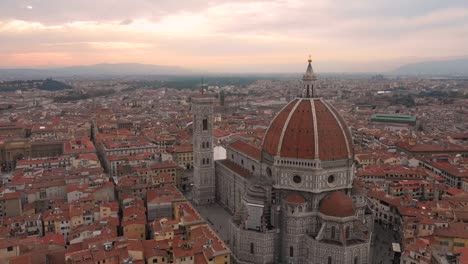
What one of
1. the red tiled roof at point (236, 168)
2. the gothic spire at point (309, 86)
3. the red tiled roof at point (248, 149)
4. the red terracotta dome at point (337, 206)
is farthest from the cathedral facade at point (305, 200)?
the red tiled roof at point (236, 168)

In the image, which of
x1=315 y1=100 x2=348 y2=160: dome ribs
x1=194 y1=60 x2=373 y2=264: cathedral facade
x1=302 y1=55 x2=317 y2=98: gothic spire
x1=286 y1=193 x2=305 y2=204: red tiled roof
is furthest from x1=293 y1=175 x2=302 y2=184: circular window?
x1=302 y1=55 x2=317 y2=98: gothic spire

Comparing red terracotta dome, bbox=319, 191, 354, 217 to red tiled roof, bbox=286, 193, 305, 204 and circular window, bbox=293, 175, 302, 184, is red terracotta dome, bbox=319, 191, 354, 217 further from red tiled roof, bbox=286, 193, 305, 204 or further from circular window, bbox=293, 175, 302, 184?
circular window, bbox=293, 175, 302, 184

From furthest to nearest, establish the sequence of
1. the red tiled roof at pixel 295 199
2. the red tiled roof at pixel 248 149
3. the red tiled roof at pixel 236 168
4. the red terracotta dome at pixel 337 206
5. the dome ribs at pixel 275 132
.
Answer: the red tiled roof at pixel 236 168, the red tiled roof at pixel 248 149, the dome ribs at pixel 275 132, the red tiled roof at pixel 295 199, the red terracotta dome at pixel 337 206

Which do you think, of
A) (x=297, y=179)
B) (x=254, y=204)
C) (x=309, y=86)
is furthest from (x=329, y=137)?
(x=254, y=204)

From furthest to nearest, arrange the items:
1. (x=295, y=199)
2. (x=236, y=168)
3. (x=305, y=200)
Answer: (x=236, y=168) → (x=305, y=200) → (x=295, y=199)

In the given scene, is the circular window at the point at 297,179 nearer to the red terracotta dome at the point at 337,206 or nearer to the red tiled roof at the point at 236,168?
the red terracotta dome at the point at 337,206

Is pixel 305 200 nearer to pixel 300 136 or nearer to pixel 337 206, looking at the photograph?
pixel 337 206

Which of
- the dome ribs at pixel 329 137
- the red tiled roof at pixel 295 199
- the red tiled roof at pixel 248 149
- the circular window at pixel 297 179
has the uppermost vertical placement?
the dome ribs at pixel 329 137
